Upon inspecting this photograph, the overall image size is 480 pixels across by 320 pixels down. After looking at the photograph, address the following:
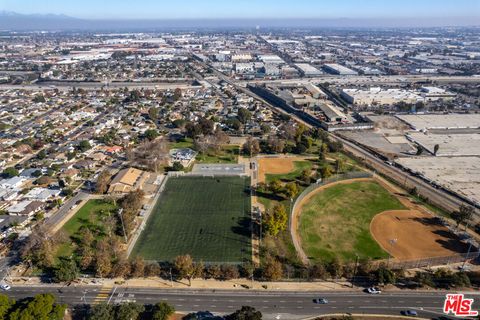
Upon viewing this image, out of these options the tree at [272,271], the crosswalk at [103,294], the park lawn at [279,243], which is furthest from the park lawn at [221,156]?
the crosswalk at [103,294]

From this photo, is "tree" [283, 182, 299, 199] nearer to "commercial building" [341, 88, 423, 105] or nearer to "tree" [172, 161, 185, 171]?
"tree" [172, 161, 185, 171]

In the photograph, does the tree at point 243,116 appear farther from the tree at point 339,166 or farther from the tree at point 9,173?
the tree at point 9,173

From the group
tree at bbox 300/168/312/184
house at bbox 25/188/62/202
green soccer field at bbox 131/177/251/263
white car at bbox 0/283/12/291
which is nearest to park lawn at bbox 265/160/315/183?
tree at bbox 300/168/312/184

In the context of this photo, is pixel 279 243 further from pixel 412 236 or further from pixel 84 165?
pixel 84 165

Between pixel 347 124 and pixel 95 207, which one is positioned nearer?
pixel 95 207

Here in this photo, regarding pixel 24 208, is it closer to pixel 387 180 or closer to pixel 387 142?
pixel 387 180

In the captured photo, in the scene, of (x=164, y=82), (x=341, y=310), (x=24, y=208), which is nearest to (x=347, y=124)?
(x=341, y=310)

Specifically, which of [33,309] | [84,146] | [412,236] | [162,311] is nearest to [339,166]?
[412,236]
